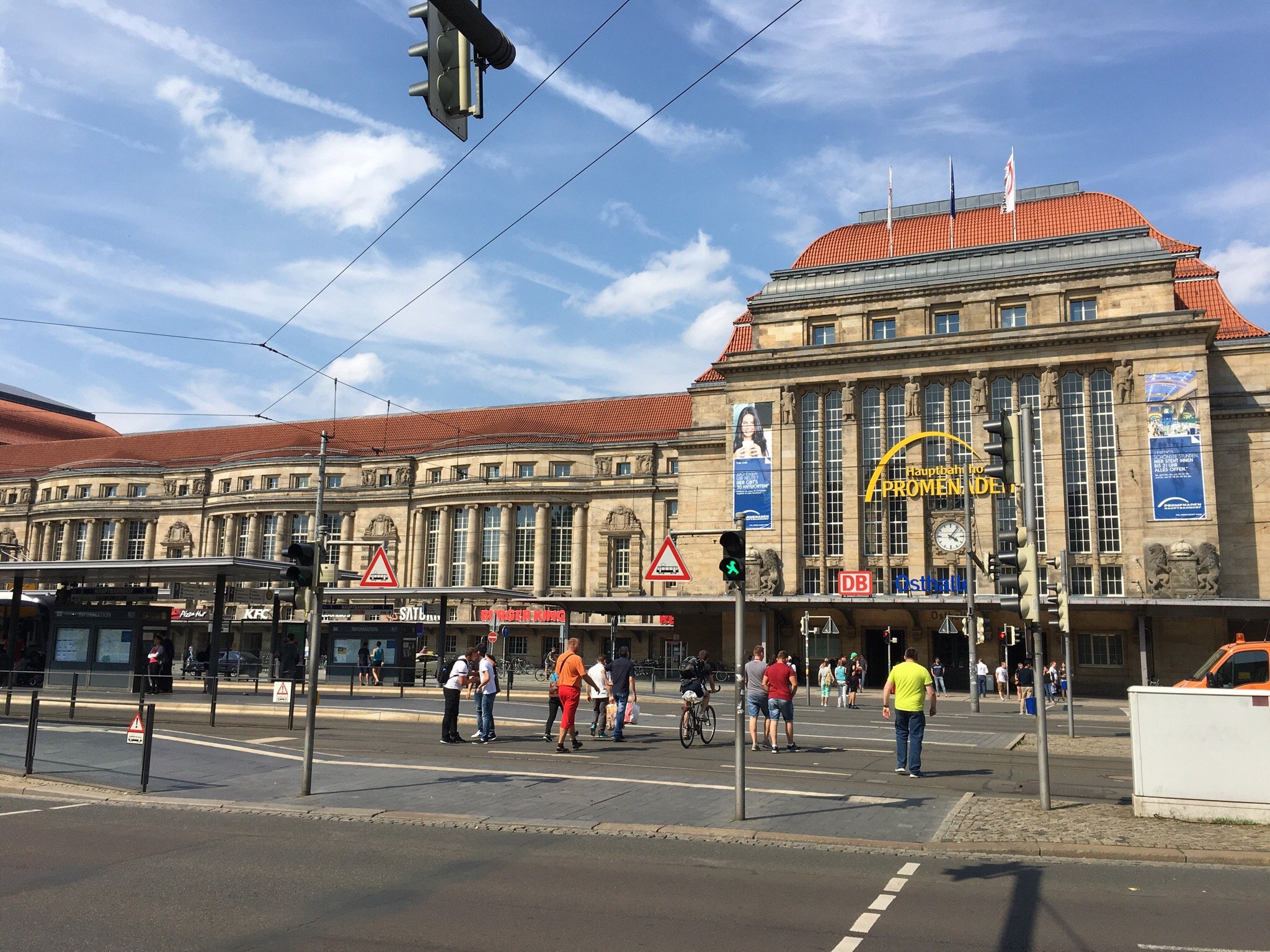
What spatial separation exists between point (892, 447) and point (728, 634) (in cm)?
1338

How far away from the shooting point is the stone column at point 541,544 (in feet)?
242

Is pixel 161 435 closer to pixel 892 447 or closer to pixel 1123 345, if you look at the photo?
pixel 892 447

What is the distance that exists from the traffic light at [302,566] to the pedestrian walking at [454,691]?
5.72 meters

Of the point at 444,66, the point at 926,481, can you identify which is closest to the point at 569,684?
the point at 444,66

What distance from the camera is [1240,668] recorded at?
53.0 ft

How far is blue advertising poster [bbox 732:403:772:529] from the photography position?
179 feet

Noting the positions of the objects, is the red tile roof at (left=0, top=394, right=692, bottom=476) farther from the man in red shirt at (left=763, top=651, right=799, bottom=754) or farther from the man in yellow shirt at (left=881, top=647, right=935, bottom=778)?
the man in yellow shirt at (left=881, top=647, right=935, bottom=778)

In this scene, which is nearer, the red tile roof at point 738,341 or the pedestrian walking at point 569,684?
the pedestrian walking at point 569,684

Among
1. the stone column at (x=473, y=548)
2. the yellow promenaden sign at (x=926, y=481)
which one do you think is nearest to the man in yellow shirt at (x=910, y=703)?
the yellow promenaden sign at (x=926, y=481)

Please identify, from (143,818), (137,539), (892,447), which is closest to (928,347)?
(892,447)

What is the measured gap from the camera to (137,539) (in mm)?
91812

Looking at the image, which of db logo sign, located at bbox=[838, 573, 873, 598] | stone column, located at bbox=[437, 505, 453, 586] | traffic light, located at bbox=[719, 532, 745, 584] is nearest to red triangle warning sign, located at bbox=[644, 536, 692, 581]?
traffic light, located at bbox=[719, 532, 745, 584]

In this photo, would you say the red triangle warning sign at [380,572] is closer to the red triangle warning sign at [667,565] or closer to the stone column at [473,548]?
the red triangle warning sign at [667,565]

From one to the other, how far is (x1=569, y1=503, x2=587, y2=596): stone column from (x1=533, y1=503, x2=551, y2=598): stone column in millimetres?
1933
